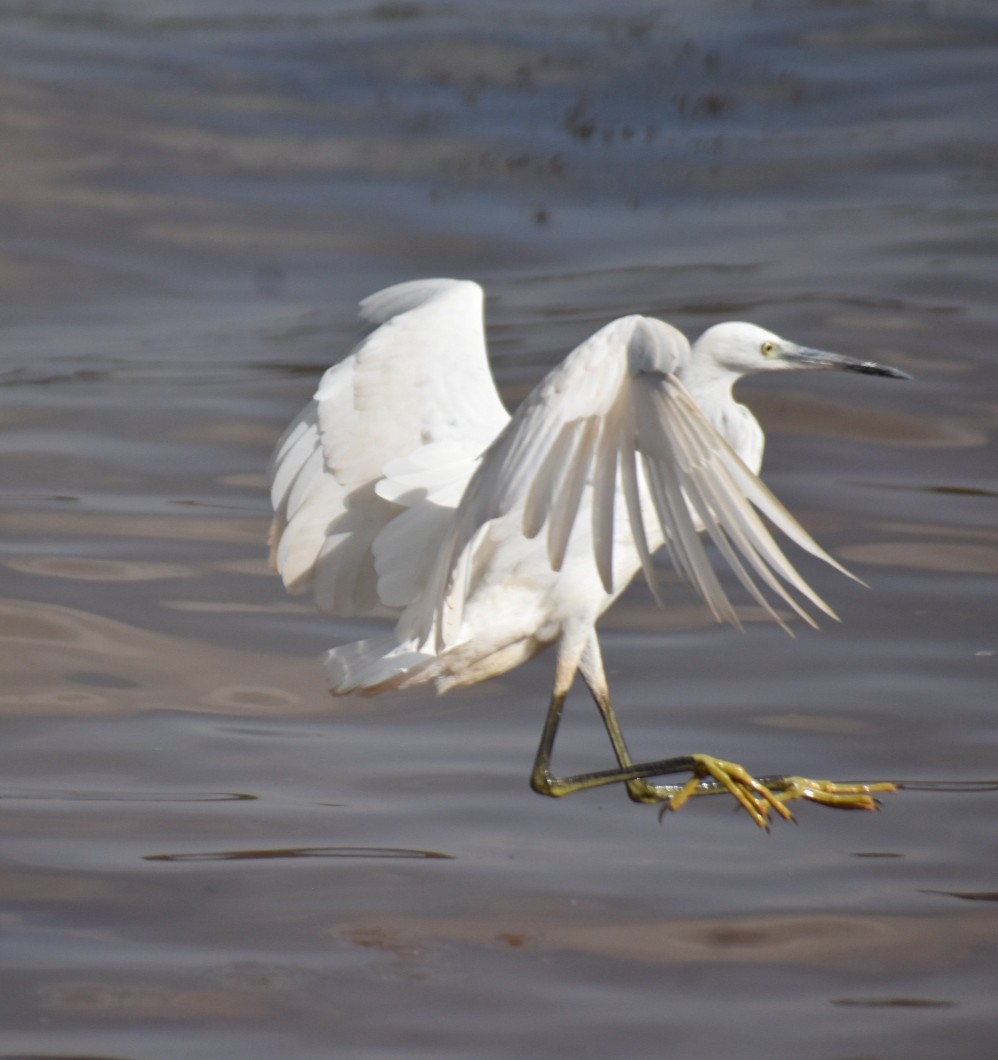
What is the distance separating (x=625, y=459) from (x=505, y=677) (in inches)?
125

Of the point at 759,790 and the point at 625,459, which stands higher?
the point at 625,459

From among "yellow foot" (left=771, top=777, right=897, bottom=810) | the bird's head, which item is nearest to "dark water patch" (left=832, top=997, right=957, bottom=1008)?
"yellow foot" (left=771, top=777, right=897, bottom=810)

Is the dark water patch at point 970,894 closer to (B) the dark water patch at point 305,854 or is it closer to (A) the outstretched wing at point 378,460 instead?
(B) the dark water patch at point 305,854

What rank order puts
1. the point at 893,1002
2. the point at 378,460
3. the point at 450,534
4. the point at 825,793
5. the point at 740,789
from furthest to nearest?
the point at 825,793, the point at 740,789, the point at 378,460, the point at 893,1002, the point at 450,534

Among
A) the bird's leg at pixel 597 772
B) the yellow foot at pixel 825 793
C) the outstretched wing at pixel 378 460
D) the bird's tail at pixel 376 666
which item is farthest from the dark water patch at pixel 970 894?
the outstretched wing at pixel 378 460

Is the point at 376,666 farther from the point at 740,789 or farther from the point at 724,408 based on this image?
the point at 724,408

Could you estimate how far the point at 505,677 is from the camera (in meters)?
7.12

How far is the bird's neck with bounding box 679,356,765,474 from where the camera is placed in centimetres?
543

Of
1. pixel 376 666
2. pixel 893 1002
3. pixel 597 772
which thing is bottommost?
pixel 893 1002

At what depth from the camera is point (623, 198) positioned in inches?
634

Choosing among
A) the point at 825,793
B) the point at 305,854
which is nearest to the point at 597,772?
the point at 825,793

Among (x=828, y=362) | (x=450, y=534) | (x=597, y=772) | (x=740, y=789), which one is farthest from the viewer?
(x=828, y=362)

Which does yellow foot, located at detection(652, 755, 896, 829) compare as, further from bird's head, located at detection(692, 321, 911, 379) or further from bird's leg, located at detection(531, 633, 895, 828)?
bird's head, located at detection(692, 321, 911, 379)

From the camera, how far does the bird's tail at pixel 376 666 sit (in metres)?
4.93
